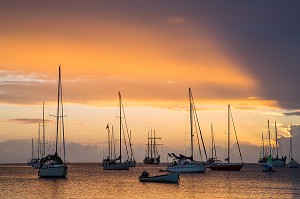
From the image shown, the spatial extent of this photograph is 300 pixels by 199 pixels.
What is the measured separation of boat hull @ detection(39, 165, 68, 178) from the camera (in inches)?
3728

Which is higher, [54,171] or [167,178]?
[54,171]

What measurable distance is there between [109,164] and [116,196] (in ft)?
261

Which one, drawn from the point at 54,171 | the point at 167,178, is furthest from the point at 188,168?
the point at 54,171

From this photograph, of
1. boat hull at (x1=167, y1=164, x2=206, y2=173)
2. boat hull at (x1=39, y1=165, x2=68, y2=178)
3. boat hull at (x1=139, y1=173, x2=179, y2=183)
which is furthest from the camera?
A: boat hull at (x1=167, y1=164, x2=206, y2=173)

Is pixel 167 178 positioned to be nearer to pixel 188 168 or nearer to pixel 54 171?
pixel 54 171

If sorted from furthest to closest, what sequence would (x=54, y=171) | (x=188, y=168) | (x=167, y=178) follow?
(x=188, y=168)
(x=54, y=171)
(x=167, y=178)

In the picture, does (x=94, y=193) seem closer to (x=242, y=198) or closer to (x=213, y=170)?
(x=242, y=198)

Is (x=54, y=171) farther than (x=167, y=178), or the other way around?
(x=54, y=171)

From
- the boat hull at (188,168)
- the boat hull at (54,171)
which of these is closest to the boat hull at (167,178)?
the boat hull at (54,171)

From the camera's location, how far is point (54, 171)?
95.4 m

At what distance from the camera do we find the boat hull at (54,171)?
9469cm

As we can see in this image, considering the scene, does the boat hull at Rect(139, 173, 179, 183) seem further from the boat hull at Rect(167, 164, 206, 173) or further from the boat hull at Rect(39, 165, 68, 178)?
the boat hull at Rect(167, 164, 206, 173)

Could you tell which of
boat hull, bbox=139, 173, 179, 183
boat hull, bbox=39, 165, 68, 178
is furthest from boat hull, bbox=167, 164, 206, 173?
boat hull, bbox=39, 165, 68, 178

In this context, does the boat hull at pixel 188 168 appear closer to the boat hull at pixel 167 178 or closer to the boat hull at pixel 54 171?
the boat hull at pixel 167 178
